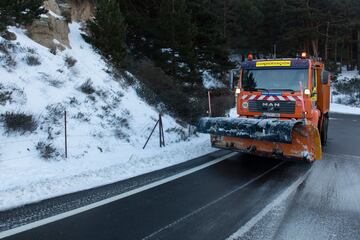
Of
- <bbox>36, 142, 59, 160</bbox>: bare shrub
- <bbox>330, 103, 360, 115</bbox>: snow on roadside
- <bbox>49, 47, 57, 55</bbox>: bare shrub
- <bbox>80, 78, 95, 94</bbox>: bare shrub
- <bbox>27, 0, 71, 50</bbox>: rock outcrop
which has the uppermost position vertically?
<bbox>27, 0, 71, 50</bbox>: rock outcrop

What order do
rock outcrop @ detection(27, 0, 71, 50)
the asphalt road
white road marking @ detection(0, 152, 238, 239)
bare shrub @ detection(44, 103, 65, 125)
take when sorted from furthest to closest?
rock outcrop @ detection(27, 0, 71, 50) < bare shrub @ detection(44, 103, 65, 125) < the asphalt road < white road marking @ detection(0, 152, 238, 239)

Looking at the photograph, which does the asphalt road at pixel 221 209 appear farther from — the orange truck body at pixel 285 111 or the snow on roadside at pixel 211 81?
the snow on roadside at pixel 211 81

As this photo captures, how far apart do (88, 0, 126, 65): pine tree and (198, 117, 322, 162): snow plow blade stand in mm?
8373

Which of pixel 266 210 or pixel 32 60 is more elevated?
pixel 32 60

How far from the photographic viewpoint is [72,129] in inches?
442

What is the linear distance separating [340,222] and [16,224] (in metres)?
4.63

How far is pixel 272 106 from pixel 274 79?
2.61 feet

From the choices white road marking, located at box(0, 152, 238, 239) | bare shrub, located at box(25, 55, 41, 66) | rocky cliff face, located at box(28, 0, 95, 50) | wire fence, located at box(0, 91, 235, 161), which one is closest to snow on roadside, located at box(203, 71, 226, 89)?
rocky cliff face, located at box(28, 0, 95, 50)

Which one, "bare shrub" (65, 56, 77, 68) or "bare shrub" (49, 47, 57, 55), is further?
"bare shrub" (49, 47, 57, 55)

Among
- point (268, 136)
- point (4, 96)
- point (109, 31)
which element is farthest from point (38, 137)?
point (109, 31)

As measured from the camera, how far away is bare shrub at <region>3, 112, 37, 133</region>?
32.4 ft

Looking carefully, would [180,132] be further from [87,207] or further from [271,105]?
[87,207]

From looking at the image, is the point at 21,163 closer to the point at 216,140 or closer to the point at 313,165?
the point at 216,140

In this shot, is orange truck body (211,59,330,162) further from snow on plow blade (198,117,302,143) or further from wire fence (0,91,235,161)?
Answer: wire fence (0,91,235,161)
